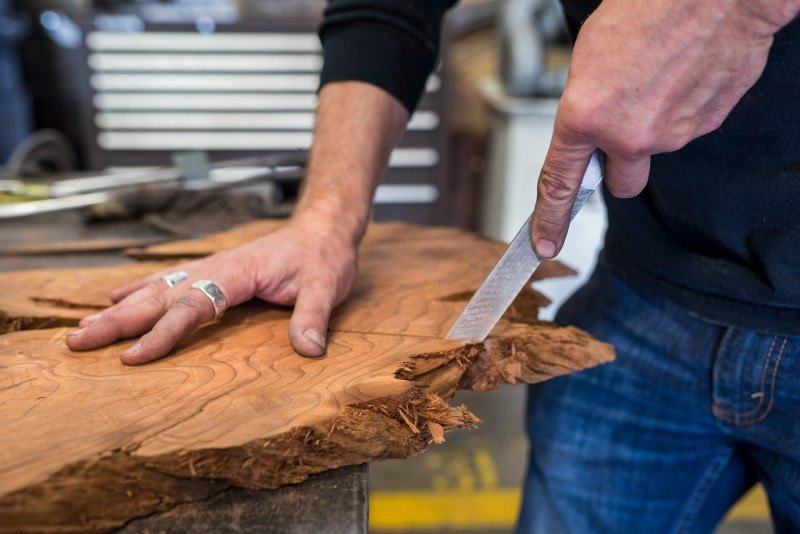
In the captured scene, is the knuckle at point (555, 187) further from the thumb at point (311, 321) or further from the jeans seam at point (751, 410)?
the jeans seam at point (751, 410)

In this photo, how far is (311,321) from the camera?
29.7 inches

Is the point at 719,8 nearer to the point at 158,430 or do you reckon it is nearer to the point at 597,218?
the point at 158,430

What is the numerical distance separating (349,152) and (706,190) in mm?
476

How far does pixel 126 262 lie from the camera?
46.1 inches

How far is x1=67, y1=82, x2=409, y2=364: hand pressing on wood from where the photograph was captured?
0.74 meters

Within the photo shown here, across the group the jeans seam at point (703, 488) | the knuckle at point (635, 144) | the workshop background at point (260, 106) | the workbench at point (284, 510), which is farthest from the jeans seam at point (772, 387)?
the workshop background at point (260, 106)

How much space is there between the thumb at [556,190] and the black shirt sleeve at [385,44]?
0.41 metres

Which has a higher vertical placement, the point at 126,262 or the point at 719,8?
the point at 719,8

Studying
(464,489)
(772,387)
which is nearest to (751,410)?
(772,387)

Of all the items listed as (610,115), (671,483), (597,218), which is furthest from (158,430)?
(597,218)

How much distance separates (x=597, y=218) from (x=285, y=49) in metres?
1.37

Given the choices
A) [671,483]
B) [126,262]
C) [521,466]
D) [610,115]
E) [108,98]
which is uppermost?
[610,115]

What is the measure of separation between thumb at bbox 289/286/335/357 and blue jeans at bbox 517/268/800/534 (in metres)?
0.46

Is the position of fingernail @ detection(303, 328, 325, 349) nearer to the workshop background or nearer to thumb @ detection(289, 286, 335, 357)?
thumb @ detection(289, 286, 335, 357)
